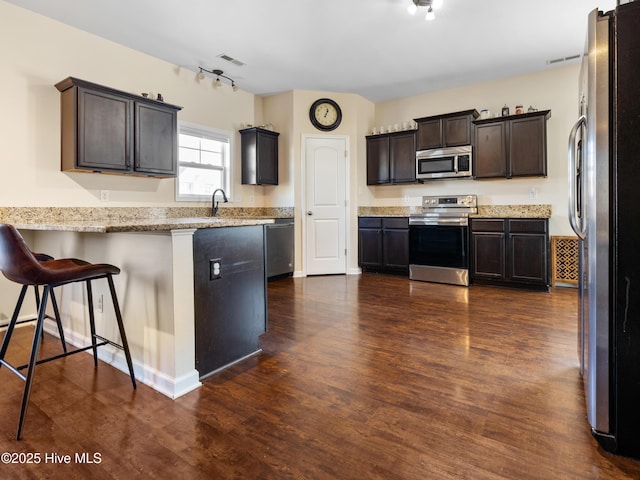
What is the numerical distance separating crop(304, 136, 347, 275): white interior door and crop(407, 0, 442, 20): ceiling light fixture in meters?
2.41

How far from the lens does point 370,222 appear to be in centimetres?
546

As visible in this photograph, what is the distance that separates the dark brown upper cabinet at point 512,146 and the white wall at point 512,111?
249 mm

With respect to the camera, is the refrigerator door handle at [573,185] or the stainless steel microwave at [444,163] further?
the stainless steel microwave at [444,163]

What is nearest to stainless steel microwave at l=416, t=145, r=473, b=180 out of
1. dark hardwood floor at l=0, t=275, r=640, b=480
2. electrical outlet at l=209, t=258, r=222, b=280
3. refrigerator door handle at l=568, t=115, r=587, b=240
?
dark hardwood floor at l=0, t=275, r=640, b=480

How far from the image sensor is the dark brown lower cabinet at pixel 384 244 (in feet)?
17.0

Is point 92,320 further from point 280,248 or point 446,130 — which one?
point 446,130

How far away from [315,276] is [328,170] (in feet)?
5.35

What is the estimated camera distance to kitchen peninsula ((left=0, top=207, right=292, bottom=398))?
1.86 meters

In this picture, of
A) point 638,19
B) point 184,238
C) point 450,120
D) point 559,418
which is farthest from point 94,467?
point 450,120

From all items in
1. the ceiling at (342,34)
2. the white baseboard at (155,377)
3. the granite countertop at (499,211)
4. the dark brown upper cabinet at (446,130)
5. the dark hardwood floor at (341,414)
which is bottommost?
the dark hardwood floor at (341,414)

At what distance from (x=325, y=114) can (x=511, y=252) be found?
3.26 m

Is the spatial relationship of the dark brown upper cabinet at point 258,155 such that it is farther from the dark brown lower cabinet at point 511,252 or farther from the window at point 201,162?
the dark brown lower cabinet at point 511,252

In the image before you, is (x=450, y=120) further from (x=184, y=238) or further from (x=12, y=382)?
(x=12, y=382)

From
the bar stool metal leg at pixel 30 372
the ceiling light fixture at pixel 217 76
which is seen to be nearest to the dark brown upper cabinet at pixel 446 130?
the ceiling light fixture at pixel 217 76
